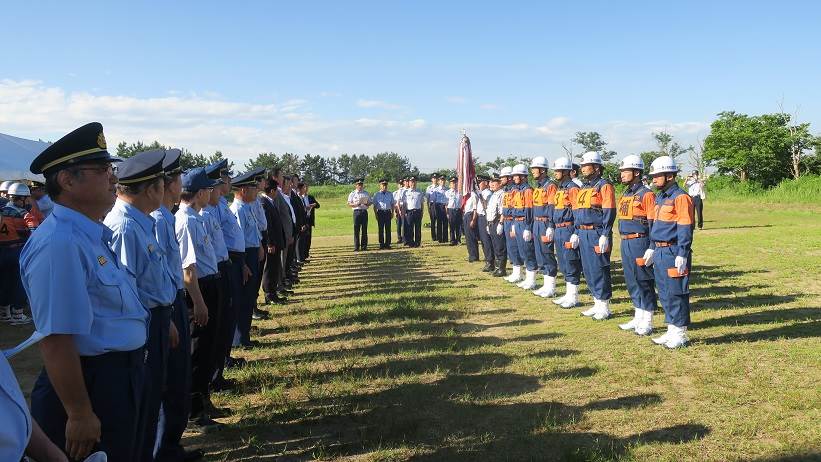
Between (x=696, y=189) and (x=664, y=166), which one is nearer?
(x=664, y=166)

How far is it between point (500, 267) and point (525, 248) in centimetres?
204

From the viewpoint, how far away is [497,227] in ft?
42.2

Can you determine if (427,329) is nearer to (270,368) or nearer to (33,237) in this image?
(270,368)

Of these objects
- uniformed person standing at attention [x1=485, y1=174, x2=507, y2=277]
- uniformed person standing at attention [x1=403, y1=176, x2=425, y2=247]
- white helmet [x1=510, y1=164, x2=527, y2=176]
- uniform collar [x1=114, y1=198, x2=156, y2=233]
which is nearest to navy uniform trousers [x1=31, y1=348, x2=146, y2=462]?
uniform collar [x1=114, y1=198, x2=156, y2=233]

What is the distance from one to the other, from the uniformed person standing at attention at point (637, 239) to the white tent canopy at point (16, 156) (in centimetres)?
2192

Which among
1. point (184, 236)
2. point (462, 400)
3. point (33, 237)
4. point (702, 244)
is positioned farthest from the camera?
point (702, 244)

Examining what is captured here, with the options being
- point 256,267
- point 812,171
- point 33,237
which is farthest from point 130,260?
point 812,171

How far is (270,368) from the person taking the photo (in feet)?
21.2

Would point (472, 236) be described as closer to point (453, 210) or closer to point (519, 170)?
point (519, 170)

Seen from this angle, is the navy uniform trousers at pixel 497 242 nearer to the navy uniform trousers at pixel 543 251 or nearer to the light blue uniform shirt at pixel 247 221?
the navy uniform trousers at pixel 543 251

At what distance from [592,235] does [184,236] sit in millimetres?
5933

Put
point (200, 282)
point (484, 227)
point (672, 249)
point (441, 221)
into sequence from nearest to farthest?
point (200, 282), point (672, 249), point (484, 227), point (441, 221)

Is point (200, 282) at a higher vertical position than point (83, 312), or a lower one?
lower

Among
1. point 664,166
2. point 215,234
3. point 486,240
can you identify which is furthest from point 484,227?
point 215,234
